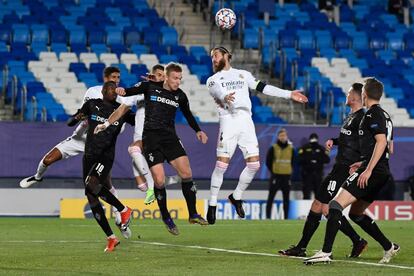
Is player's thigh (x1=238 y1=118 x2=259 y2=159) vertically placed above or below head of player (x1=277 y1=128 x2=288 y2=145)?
above

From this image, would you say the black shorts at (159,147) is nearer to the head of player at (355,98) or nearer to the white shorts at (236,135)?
the white shorts at (236,135)

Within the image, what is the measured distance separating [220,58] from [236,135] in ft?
4.21

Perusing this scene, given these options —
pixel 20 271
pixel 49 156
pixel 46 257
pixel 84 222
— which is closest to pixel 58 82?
pixel 84 222

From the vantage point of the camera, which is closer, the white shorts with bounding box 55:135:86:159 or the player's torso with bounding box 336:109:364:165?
the player's torso with bounding box 336:109:364:165

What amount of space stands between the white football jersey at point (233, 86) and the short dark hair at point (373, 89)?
138 inches

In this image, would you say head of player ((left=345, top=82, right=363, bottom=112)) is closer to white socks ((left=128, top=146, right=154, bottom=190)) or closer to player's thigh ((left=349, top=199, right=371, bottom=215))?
player's thigh ((left=349, top=199, right=371, bottom=215))

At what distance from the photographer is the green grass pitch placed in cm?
1285

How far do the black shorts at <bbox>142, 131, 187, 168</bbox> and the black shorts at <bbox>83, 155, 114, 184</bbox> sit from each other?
633 mm

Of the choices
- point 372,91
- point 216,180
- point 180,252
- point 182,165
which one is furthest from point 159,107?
point 372,91

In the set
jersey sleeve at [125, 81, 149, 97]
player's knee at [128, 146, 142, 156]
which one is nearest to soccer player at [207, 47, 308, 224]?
jersey sleeve at [125, 81, 149, 97]

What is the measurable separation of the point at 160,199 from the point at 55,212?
12.4 metres

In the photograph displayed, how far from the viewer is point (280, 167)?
28.3 m

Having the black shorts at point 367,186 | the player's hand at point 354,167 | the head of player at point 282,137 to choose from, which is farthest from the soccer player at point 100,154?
the head of player at point 282,137

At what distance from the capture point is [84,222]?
949 inches
